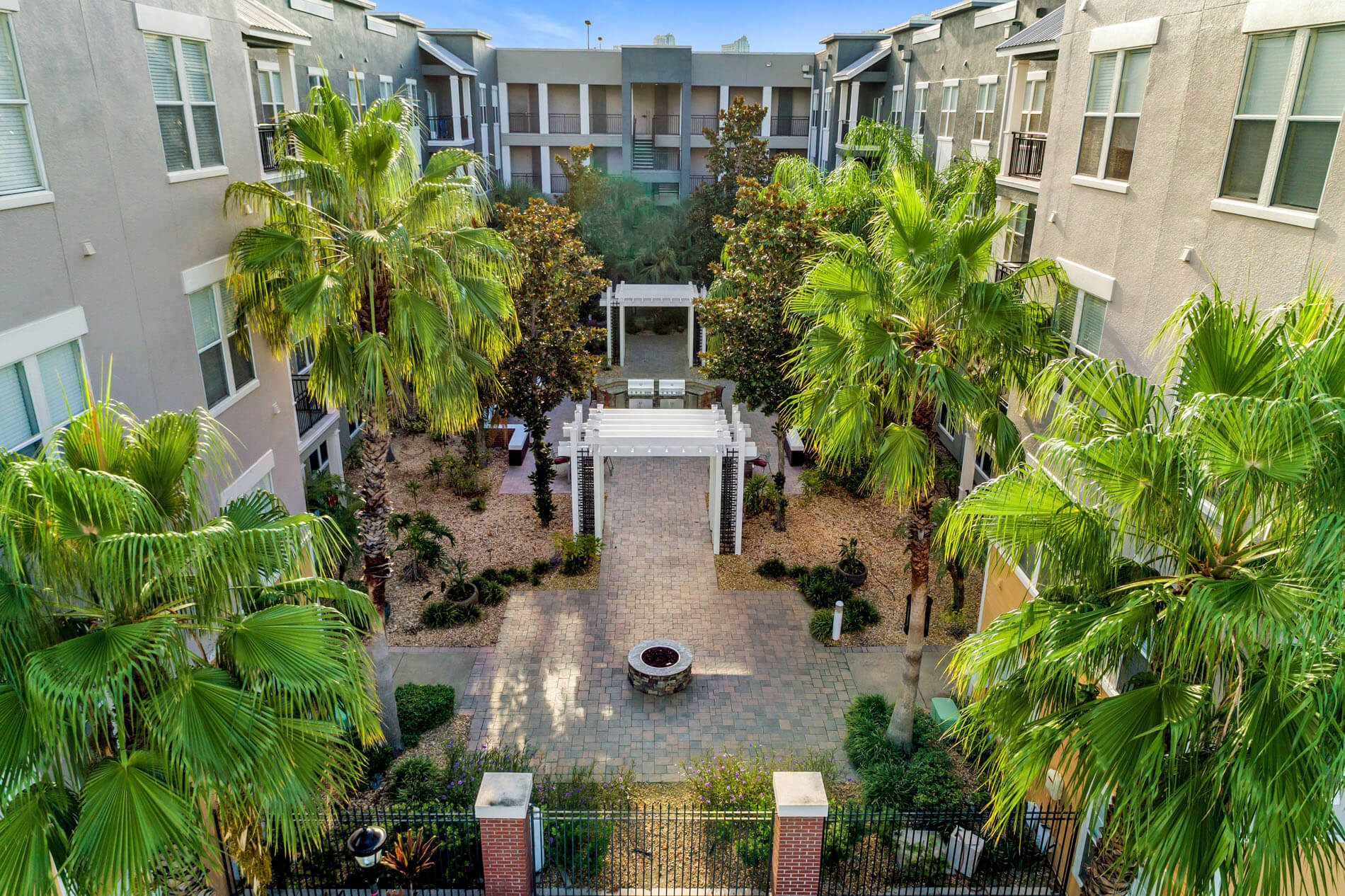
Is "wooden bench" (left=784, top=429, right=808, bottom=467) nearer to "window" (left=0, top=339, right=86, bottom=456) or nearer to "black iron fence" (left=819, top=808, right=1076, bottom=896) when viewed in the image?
"black iron fence" (left=819, top=808, right=1076, bottom=896)

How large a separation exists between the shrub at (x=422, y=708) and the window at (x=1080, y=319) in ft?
33.8

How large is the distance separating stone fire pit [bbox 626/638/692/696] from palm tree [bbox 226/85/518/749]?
371 cm

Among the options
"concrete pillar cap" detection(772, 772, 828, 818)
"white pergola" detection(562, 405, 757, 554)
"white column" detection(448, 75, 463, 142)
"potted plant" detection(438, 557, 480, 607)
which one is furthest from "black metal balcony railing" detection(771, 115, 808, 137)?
"concrete pillar cap" detection(772, 772, 828, 818)

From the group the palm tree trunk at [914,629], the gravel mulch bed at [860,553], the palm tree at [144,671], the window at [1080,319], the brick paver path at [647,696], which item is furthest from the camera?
the gravel mulch bed at [860,553]

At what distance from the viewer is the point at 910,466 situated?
33.4 feet

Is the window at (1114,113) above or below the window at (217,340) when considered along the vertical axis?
above

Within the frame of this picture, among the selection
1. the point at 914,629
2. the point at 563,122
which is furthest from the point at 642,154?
the point at 914,629

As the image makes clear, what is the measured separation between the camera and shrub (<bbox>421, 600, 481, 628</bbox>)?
1546 centimetres

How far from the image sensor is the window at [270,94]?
17234 mm

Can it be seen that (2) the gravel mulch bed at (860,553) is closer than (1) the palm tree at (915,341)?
No

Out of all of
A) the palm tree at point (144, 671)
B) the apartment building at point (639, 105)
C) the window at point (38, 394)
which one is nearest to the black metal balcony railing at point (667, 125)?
the apartment building at point (639, 105)

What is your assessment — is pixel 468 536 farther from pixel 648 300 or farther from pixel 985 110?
pixel 985 110

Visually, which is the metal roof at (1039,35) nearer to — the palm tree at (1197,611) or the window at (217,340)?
the palm tree at (1197,611)

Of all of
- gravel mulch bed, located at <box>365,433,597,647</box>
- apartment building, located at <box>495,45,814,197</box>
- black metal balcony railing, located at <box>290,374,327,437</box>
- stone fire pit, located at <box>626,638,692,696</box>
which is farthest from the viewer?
apartment building, located at <box>495,45,814,197</box>
